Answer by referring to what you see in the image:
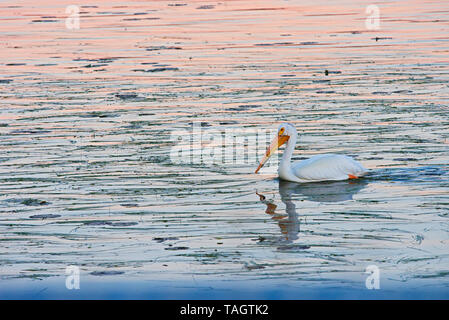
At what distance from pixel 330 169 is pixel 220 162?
163 centimetres

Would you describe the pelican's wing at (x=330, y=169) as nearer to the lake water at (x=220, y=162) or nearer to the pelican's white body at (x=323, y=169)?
the pelican's white body at (x=323, y=169)

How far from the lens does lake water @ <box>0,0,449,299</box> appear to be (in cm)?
798

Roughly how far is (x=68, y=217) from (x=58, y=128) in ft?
15.1

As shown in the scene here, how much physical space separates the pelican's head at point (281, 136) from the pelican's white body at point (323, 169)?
0.41 m

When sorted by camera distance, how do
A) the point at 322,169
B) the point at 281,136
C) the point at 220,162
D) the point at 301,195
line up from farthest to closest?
the point at 220,162
the point at 281,136
the point at 322,169
the point at 301,195

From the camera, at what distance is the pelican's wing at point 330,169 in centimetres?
1104

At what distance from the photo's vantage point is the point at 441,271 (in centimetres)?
773

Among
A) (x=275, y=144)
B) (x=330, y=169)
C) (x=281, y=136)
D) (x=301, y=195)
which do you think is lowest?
(x=301, y=195)

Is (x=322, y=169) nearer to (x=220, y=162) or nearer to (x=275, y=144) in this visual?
(x=275, y=144)

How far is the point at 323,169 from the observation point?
36.3 feet

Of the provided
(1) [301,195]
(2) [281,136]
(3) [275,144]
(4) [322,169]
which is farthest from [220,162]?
(1) [301,195]

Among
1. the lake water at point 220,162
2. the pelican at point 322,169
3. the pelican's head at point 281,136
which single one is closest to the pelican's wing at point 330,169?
the pelican at point 322,169

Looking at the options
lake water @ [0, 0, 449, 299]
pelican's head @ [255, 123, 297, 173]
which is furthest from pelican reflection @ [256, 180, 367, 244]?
pelican's head @ [255, 123, 297, 173]

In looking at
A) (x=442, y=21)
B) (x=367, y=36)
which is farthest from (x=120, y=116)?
(x=442, y=21)
